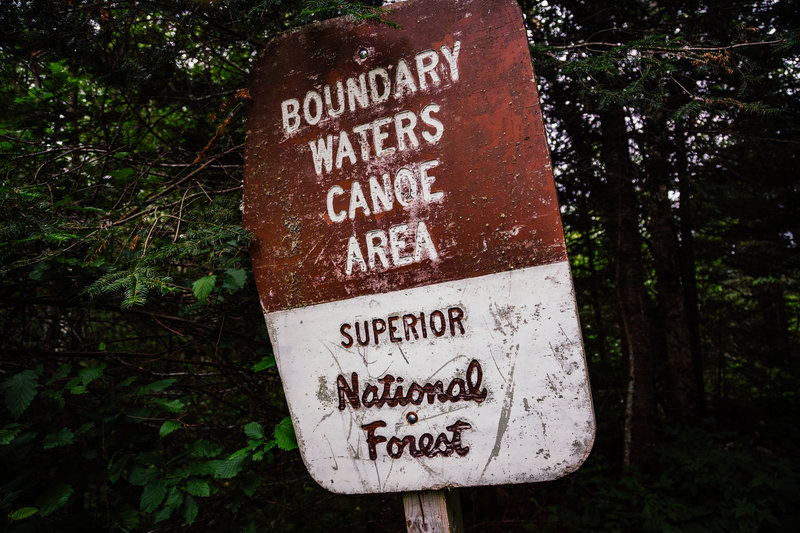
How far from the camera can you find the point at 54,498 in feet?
5.32

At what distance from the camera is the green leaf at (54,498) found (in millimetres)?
1567

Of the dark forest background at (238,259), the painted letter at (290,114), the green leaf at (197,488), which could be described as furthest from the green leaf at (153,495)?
the painted letter at (290,114)

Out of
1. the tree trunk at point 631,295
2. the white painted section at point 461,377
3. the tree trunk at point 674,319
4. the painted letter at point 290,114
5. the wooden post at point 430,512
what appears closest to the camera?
the white painted section at point 461,377

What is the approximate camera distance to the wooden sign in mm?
1195

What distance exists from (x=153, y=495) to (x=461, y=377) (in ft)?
4.85

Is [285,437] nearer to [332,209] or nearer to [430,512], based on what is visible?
[430,512]

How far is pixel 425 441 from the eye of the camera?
126cm

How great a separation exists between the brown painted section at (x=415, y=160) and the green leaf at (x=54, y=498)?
126 cm

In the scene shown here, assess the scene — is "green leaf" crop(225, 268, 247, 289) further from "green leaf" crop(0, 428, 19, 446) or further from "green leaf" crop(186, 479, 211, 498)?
"green leaf" crop(0, 428, 19, 446)

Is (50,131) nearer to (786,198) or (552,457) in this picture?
(552,457)

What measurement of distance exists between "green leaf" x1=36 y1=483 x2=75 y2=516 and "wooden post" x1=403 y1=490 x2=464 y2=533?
147 cm

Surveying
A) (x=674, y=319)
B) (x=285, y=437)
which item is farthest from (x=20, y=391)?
(x=674, y=319)

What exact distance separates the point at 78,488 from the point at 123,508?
0.81 ft

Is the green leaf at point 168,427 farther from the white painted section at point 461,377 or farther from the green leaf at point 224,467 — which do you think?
the white painted section at point 461,377
